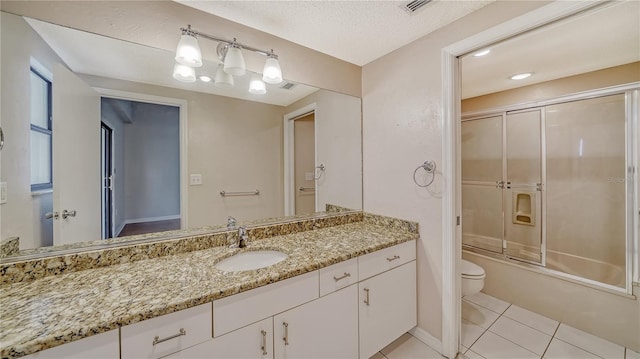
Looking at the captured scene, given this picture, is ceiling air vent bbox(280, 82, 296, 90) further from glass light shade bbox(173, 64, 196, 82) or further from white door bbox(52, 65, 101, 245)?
white door bbox(52, 65, 101, 245)

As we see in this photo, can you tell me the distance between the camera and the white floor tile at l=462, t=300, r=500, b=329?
1.96m

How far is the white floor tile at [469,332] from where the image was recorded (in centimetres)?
174

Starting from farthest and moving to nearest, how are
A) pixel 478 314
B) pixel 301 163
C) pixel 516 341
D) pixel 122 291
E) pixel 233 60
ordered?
pixel 478 314
pixel 301 163
pixel 516 341
pixel 233 60
pixel 122 291

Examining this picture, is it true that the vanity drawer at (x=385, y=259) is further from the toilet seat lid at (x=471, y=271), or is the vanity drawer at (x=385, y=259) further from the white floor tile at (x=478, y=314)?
the white floor tile at (x=478, y=314)

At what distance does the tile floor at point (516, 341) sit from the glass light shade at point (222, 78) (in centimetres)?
210

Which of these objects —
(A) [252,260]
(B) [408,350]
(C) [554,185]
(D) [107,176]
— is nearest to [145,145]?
(D) [107,176]

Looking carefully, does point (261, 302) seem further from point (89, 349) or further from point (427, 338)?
point (427, 338)

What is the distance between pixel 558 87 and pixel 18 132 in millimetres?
3856

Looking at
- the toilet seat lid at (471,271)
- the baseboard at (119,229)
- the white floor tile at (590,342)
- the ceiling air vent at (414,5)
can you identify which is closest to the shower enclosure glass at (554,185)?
the white floor tile at (590,342)

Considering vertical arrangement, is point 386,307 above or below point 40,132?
below

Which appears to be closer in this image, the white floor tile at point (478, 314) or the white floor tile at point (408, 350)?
the white floor tile at point (408, 350)

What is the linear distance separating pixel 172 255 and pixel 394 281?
1368 mm

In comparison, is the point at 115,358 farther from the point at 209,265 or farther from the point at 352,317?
the point at 352,317

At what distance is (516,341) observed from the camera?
5.72 ft
